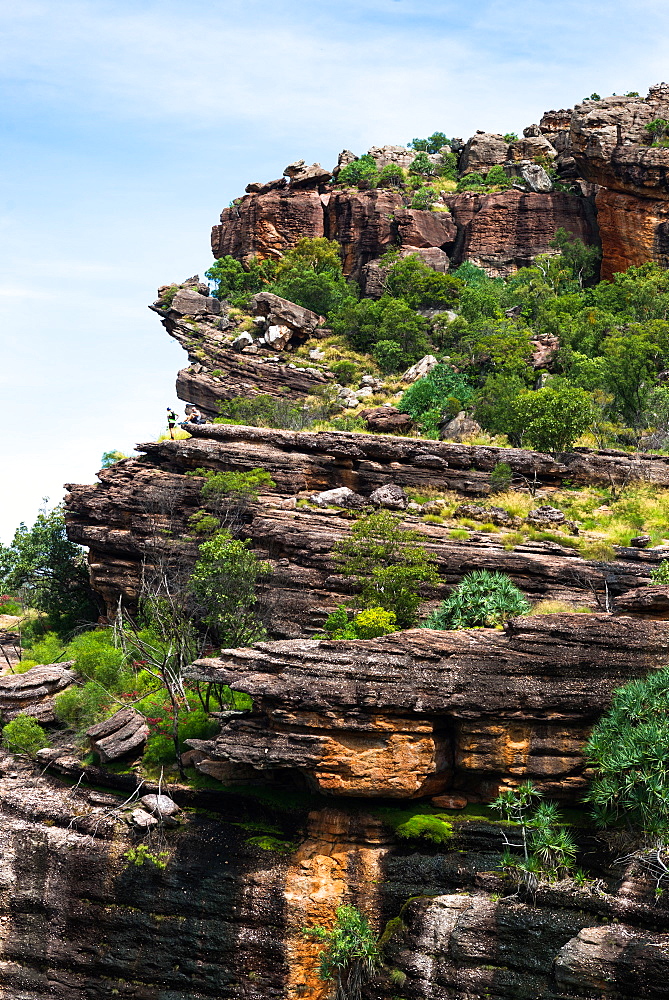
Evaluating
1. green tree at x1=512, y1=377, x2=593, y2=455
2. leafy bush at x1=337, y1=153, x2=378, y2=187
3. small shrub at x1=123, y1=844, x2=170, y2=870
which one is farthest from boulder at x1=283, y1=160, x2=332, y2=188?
small shrub at x1=123, y1=844, x2=170, y2=870

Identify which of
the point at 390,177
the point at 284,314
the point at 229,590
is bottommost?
the point at 229,590

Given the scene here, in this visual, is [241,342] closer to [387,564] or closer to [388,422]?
[388,422]

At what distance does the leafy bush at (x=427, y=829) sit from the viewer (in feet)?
71.8

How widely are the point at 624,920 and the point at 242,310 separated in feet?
195

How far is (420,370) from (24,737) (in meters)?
38.7

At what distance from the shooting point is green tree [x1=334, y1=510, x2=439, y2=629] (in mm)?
30031

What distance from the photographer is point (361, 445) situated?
39594 millimetres

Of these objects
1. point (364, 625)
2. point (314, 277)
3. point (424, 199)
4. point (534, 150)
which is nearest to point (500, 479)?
point (364, 625)

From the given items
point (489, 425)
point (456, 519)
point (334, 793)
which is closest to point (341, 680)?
point (334, 793)

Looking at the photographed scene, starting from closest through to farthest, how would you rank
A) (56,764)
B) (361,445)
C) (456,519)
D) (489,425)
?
(56,764) < (456,519) < (361,445) < (489,425)

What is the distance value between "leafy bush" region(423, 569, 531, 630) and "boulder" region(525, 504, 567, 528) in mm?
8249

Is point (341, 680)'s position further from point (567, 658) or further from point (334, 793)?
point (567, 658)

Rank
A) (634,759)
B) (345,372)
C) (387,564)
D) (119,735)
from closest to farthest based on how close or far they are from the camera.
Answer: (634,759) < (119,735) < (387,564) < (345,372)

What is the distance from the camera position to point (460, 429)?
1978 inches
